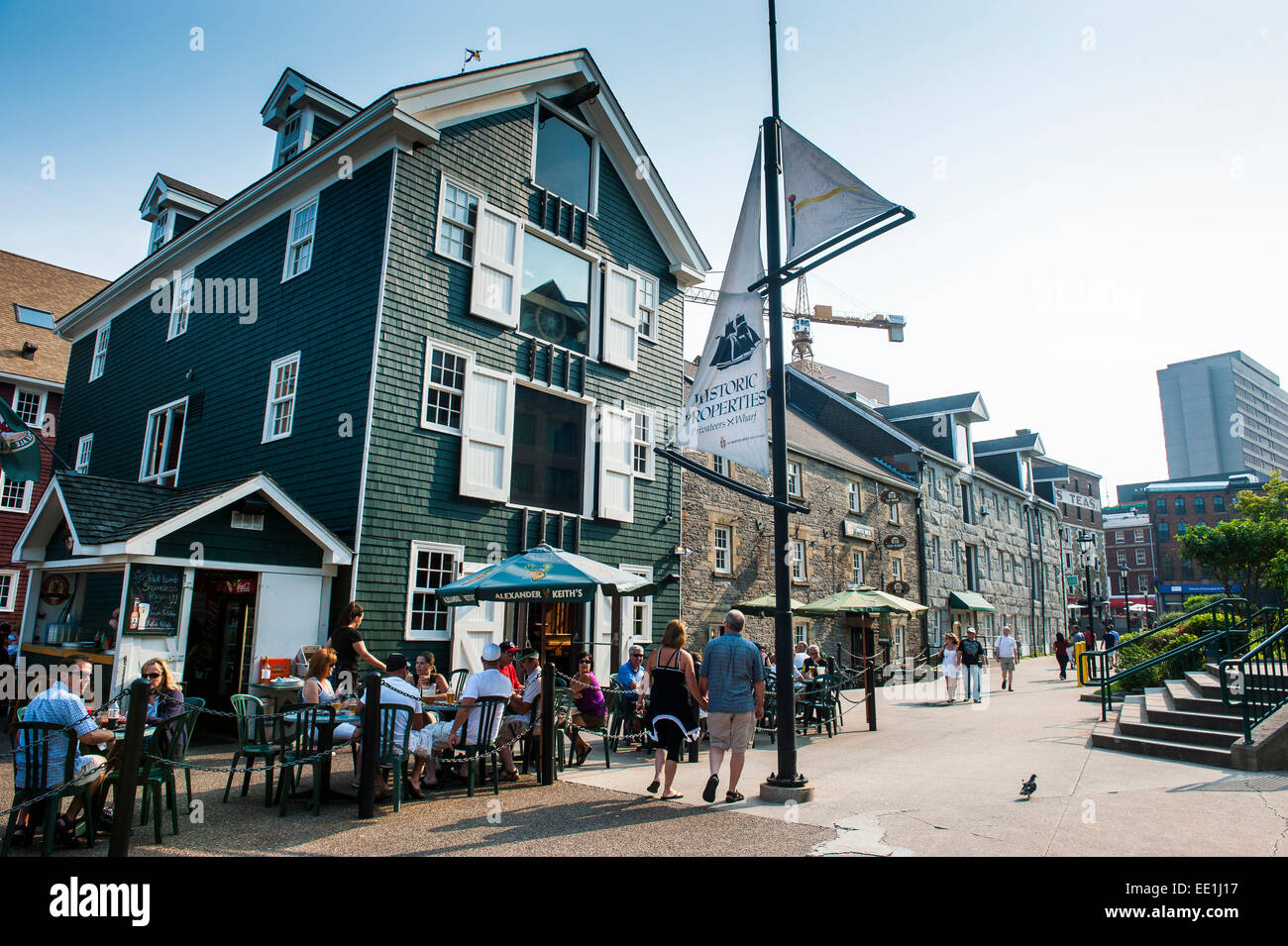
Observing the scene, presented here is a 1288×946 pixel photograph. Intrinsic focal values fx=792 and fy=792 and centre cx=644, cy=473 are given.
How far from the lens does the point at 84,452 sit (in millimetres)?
21531

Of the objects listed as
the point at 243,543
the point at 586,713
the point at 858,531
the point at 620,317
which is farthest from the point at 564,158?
the point at 858,531

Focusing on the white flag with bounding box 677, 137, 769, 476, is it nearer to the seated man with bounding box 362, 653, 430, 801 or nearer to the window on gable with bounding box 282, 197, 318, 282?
the seated man with bounding box 362, 653, 430, 801

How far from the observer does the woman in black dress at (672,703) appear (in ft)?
25.9

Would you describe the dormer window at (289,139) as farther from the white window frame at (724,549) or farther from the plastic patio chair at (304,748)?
the plastic patio chair at (304,748)

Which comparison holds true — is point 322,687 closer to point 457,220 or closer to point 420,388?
point 420,388

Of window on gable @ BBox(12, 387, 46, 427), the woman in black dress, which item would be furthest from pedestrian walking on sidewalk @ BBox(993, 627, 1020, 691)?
window on gable @ BBox(12, 387, 46, 427)

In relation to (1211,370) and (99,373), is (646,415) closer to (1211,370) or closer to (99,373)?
(99,373)

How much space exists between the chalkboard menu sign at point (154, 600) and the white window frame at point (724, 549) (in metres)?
13.0

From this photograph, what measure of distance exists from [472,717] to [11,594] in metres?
23.3

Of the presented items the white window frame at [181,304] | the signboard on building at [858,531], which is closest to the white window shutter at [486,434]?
the white window frame at [181,304]

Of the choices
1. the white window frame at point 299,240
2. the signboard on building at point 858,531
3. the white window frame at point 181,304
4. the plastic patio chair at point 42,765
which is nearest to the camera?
the plastic patio chair at point 42,765

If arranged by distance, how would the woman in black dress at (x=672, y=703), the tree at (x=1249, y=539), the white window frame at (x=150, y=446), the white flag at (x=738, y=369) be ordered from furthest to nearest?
the tree at (x=1249, y=539)
the white window frame at (x=150, y=446)
the white flag at (x=738, y=369)
the woman in black dress at (x=672, y=703)

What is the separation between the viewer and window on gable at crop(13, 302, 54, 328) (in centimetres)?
2797

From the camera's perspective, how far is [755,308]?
8703 mm
